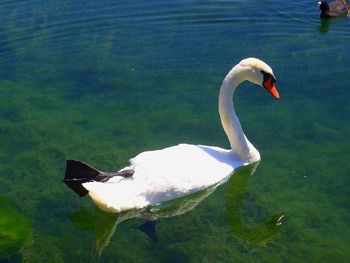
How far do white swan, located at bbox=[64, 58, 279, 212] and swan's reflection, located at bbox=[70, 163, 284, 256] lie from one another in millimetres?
151

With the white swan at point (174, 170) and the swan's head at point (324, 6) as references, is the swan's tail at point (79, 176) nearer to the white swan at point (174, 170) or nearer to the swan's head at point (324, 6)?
the white swan at point (174, 170)

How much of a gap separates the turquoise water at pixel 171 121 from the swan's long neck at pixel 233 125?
23cm

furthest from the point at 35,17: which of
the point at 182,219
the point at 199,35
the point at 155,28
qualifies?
the point at 182,219

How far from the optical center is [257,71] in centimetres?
930

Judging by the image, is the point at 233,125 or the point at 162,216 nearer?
the point at 162,216

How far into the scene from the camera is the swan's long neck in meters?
9.45

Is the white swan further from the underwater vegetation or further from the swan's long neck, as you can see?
the underwater vegetation

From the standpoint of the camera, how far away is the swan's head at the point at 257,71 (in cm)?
925

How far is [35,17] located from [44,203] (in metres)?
6.41

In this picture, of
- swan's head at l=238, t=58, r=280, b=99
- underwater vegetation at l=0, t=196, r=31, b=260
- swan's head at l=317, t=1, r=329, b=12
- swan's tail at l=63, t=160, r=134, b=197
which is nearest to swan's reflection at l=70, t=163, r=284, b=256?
swan's tail at l=63, t=160, r=134, b=197

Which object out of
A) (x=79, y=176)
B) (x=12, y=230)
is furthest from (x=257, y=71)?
(x=12, y=230)

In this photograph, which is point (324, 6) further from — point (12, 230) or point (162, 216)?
point (12, 230)

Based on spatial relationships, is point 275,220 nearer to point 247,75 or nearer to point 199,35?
point 247,75

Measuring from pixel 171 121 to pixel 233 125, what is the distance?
1418 millimetres
